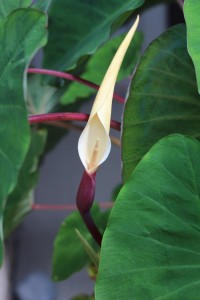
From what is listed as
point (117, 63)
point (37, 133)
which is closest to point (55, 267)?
point (37, 133)

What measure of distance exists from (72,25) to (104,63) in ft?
1.04

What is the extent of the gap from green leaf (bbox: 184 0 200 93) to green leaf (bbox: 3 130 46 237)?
1.62 feet

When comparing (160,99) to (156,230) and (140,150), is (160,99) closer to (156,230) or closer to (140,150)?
(140,150)

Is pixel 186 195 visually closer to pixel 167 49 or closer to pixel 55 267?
pixel 167 49

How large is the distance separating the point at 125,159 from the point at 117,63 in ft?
0.49

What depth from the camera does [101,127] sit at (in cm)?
61

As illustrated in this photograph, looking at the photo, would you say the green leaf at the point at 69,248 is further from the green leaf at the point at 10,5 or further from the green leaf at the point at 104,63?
the green leaf at the point at 10,5

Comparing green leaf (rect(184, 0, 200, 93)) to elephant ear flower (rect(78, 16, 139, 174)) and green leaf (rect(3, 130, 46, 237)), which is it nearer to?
elephant ear flower (rect(78, 16, 139, 174))

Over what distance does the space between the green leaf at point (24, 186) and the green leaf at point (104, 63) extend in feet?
0.48

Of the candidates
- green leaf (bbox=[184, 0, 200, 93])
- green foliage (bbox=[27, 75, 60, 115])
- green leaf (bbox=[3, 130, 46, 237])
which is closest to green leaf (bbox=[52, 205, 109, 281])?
green leaf (bbox=[3, 130, 46, 237])

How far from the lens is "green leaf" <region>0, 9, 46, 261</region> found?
0.53 m

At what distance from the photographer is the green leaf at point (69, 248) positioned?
3.47ft

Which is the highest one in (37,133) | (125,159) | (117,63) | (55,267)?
→ (117,63)

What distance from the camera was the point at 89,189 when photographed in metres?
0.63
